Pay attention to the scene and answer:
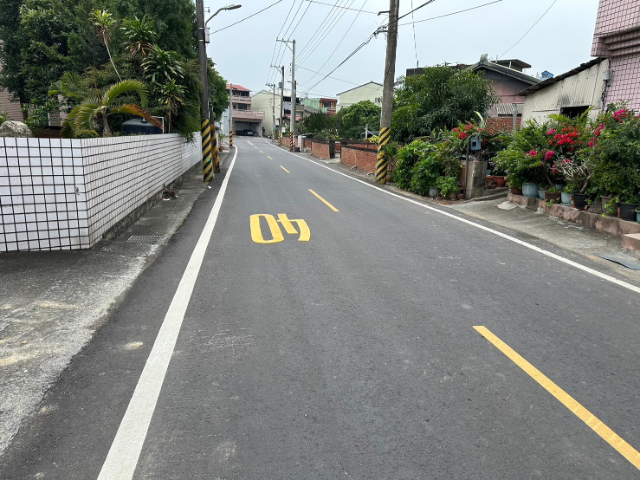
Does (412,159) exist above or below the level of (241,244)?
above

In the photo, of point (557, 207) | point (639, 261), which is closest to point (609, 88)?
point (557, 207)

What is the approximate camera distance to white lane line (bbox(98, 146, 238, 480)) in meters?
2.57

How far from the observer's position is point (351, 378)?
3453 mm

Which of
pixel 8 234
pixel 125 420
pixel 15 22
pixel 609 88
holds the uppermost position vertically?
pixel 15 22

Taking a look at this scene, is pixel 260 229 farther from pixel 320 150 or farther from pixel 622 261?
pixel 320 150

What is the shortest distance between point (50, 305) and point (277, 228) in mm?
4404

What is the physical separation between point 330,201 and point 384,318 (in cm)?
765

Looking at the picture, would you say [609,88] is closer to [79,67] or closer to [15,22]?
[79,67]

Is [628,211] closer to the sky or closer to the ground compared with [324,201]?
closer to the sky

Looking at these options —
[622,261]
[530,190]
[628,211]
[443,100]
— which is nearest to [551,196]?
[530,190]

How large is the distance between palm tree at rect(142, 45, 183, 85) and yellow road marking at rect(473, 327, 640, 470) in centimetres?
1423

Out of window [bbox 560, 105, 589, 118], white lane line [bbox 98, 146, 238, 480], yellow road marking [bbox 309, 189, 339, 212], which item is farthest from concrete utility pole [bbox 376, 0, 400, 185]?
white lane line [bbox 98, 146, 238, 480]

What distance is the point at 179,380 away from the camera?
338 centimetres

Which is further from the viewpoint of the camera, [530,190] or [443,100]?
[443,100]
